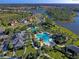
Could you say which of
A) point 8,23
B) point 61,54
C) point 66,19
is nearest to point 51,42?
point 61,54

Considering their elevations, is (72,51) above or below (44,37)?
above

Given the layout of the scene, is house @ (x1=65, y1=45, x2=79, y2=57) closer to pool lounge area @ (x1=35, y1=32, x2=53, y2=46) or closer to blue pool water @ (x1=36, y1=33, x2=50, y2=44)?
pool lounge area @ (x1=35, y1=32, x2=53, y2=46)

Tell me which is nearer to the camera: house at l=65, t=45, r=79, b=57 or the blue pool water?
house at l=65, t=45, r=79, b=57

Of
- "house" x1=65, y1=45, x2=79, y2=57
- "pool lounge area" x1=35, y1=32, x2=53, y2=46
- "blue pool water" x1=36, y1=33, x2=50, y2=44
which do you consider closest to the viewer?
"house" x1=65, y1=45, x2=79, y2=57

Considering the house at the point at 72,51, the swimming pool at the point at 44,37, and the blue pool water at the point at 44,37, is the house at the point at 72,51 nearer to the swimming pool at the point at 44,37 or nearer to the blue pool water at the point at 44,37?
the swimming pool at the point at 44,37

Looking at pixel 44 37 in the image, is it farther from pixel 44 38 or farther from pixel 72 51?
pixel 72 51

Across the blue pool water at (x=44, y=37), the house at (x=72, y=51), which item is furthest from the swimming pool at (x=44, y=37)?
the house at (x=72, y=51)

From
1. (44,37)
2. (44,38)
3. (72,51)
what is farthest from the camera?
(44,37)

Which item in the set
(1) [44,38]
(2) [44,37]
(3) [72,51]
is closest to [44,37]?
(2) [44,37]

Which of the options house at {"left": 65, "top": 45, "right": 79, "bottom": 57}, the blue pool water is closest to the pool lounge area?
the blue pool water

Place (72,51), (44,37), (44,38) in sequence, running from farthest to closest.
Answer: (44,37) < (44,38) < (72,51)

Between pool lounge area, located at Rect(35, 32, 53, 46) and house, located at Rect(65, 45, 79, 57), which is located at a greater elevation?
house, located at Rect(65, 45, 79, 57)

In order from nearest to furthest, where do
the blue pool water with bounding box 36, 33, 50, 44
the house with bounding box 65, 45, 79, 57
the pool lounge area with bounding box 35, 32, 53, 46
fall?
1. the house with bounding box 65, 45, 79, 57
2. the pool lounge area with bounding box 35, 32, 53, 46
3. the blue pool water with bounding box 36, 33, 50, 44
